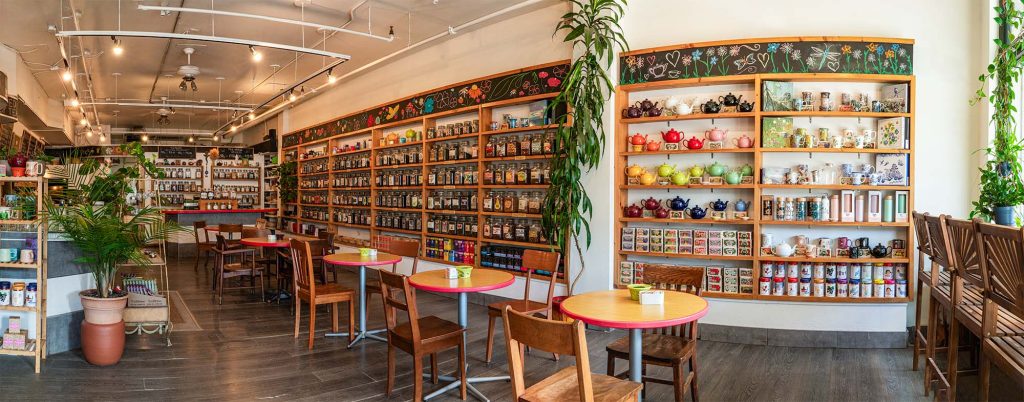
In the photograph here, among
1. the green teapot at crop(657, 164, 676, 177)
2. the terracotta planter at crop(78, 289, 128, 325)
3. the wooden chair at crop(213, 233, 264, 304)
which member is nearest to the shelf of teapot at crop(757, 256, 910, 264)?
the green teapot at crop(657, 164, 676, 177)

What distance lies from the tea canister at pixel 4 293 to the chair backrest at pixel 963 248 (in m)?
6.41

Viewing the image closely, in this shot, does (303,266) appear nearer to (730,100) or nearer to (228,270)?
(228,270)

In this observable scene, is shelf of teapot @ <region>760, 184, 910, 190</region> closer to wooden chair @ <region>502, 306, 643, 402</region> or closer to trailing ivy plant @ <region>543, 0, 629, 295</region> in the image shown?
trailing ivy plant @ <region>543, 0, 629, 295</region>

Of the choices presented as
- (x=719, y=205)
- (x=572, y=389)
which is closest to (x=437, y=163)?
(x=719, y=205)

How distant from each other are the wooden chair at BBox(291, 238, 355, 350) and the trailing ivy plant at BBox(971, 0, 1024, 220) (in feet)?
17.1

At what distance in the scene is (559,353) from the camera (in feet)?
6.21

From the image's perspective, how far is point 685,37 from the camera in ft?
16.6

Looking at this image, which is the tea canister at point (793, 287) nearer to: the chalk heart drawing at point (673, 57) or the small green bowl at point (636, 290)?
the chalk heart drawing at point (673, 57)

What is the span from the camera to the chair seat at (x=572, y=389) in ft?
7.27

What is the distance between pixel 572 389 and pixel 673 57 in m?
3.66

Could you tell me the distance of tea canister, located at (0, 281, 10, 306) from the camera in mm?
4039

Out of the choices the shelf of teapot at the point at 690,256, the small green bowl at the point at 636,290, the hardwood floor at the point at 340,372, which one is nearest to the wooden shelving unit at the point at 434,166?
the shelf of teapot at the point at 690,256

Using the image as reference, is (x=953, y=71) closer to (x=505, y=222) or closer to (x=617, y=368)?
(x=617, y=368)

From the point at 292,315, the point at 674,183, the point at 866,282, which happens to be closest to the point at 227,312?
the point at 292,315
